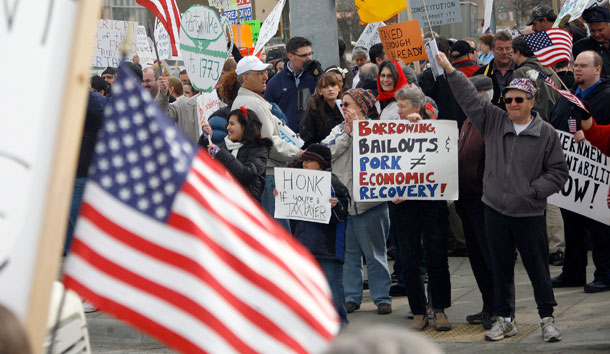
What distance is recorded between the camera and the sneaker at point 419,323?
26.9 ft

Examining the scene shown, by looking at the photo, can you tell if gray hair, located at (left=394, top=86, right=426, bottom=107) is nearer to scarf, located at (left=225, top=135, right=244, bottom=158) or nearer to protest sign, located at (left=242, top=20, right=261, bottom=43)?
scarf, located at (left=225, top=135, right=244, bottom=158)

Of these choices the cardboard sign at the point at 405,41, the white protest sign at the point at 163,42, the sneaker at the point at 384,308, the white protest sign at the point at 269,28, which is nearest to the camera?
the sneaker at the point at 384,308

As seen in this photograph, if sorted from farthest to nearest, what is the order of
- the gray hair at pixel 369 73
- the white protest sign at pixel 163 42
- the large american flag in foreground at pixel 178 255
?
1. the white protest sign at pixel 163 42
2. the gray hair at pixel 369 73
3. the large american flag in foreground at pixel 178 255

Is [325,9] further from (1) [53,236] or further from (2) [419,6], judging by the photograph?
(1) [53,236]

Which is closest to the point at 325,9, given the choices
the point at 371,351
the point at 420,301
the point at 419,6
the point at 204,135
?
the point at 419,6

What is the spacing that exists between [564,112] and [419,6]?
533 cm

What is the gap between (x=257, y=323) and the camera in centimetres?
297

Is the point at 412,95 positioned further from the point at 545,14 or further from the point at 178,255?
the point at 178,255

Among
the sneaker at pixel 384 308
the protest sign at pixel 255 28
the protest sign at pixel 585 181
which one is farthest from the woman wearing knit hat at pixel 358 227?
the protest sign at pixel 255 28

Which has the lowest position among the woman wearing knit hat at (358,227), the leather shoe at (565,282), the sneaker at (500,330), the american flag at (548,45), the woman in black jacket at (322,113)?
the leather shoe at (565,282)

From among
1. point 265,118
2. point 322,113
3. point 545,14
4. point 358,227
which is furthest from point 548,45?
point 545,14

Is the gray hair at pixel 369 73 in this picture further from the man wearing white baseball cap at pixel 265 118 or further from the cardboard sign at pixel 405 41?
the man wearing white baseball cap at pixel 265 118

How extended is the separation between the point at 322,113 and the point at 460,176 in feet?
A: 5.96

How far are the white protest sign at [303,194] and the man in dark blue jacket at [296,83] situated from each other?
2.80 meters
